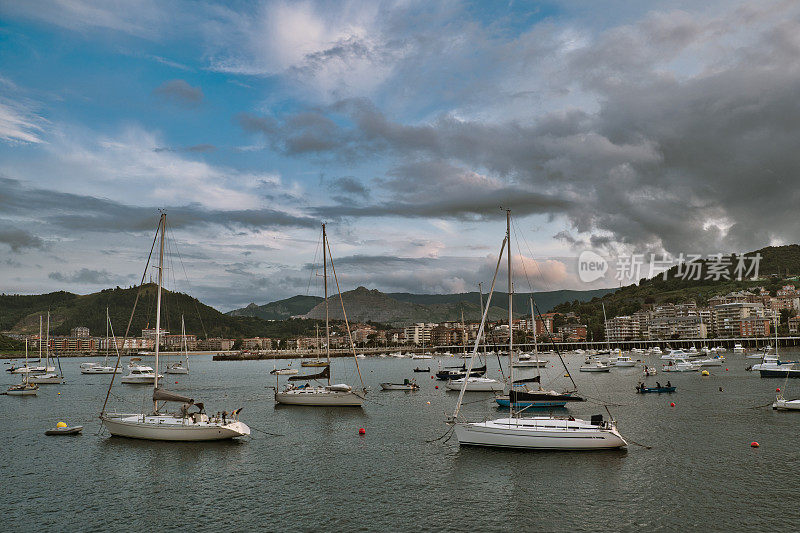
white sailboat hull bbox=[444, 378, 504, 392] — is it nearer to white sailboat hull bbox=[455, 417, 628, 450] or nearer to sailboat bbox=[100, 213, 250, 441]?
white sailboat hull bbox=[455, 417, 628, 450]

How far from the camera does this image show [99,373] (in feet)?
480

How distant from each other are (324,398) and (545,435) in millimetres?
33261

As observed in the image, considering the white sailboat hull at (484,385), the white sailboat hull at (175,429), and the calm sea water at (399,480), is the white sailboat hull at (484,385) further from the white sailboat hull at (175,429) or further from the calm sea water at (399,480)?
the white sailboat hull at (175,429)

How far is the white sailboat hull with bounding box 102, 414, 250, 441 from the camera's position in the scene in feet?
144

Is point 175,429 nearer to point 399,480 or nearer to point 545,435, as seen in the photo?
point 399,480

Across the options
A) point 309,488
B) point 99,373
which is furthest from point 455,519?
point 99,373

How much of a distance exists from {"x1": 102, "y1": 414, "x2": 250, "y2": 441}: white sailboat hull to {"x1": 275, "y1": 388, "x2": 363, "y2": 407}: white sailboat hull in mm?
20708

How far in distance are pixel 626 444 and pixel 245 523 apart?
27.4 meters

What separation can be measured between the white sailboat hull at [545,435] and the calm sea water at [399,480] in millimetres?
677

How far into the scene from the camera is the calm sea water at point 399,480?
89.1 ft

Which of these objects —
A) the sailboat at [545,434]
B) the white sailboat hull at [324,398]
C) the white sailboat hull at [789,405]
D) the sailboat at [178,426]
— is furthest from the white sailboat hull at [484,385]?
the sailboat at [178,426]

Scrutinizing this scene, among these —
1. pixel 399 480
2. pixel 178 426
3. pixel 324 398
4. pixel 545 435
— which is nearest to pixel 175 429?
pixel 178 426

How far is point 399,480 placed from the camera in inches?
1342

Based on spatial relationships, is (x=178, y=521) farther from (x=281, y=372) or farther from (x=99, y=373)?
(x=99, y=373)
